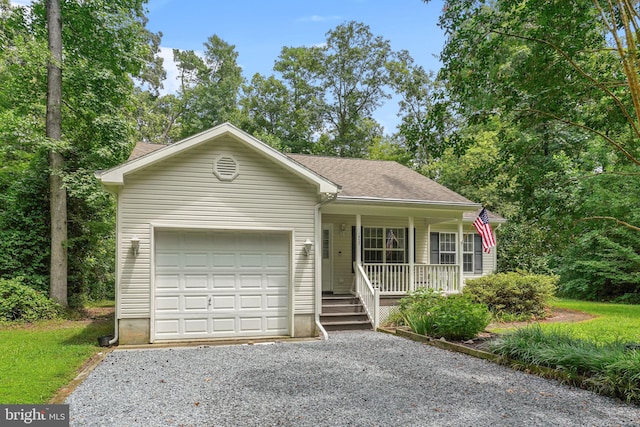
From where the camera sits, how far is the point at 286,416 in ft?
15.5

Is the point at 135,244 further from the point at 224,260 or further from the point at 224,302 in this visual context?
the point at 224,302

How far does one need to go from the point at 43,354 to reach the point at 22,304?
5038mm

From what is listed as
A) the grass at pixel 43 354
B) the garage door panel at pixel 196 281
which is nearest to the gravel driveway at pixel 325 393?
the grass at pixel 43 354

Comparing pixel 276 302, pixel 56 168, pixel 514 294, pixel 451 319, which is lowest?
pixel 514 294

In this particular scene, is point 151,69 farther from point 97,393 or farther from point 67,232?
point 97,393

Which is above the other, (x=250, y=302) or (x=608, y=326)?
(x=250, y=302)

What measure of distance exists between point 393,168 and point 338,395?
1138 cm

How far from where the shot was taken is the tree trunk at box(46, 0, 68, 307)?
41.0 feet

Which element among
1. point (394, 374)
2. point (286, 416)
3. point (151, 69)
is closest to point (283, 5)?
point (394, 374)

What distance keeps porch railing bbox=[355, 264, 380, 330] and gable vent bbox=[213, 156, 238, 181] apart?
444 cm

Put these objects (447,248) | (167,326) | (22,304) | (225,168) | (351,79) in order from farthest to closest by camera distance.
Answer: (351,79)
(447,248)
(22,304)
(225,168)
(167,326)

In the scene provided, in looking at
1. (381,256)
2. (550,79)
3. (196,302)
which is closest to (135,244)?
(196,302)

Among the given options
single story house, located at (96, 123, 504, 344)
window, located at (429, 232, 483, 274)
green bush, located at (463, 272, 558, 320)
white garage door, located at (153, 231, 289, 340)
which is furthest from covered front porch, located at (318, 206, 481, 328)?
white garage door, located at (153, 231, 289, 340)

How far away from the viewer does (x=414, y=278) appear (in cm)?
1259
